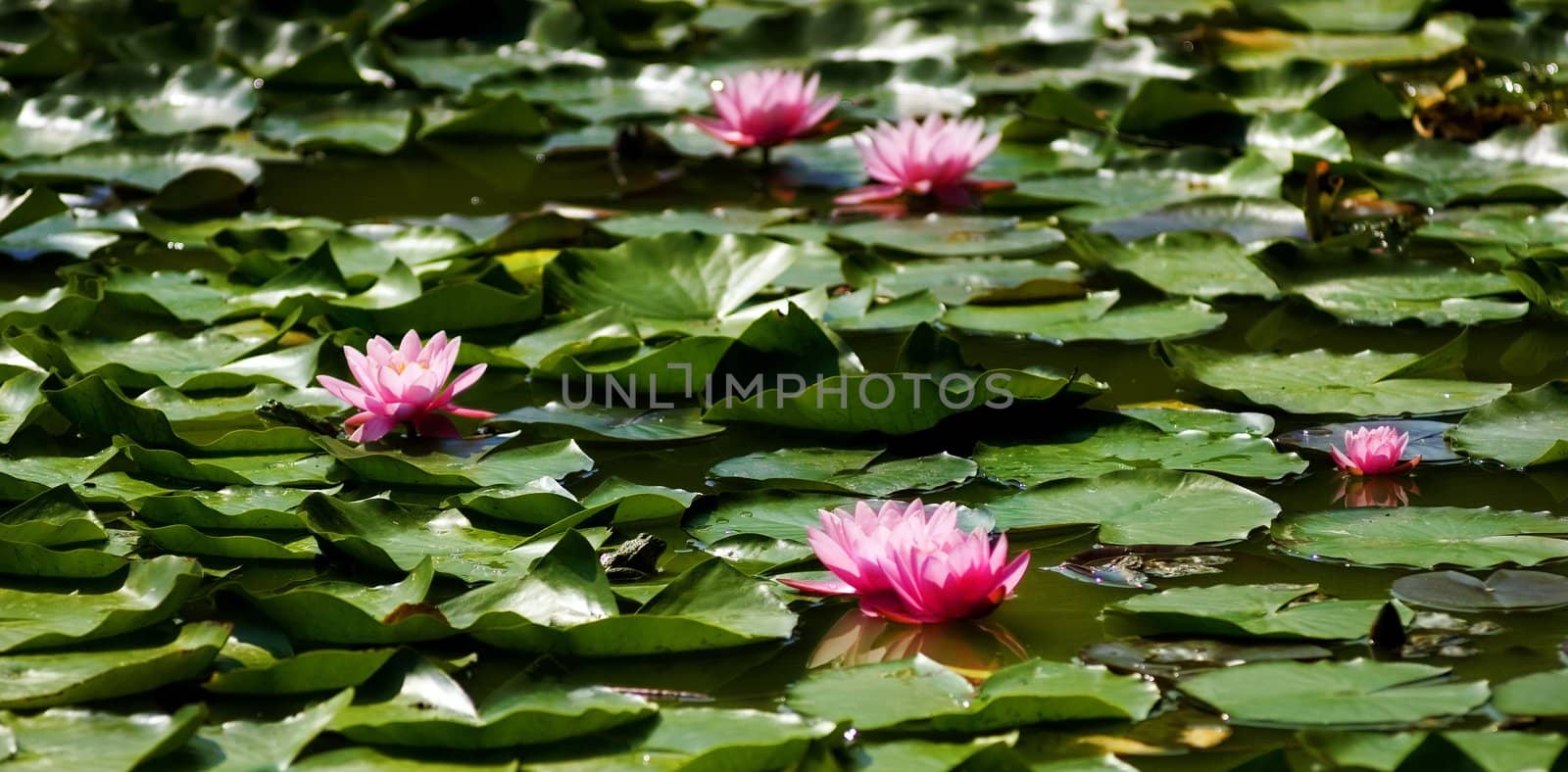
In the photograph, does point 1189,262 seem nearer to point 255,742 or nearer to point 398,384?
point 398,384

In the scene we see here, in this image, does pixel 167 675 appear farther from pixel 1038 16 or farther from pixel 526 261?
pixel 1038 16

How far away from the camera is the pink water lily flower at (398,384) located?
2.54 m

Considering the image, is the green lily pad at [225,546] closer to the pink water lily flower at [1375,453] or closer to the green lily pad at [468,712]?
the green lily pad at [468,712]

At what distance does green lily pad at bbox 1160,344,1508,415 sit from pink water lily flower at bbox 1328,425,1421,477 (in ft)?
0.75

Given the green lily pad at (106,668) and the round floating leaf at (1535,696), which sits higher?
the round floating leaf at (1535,696)

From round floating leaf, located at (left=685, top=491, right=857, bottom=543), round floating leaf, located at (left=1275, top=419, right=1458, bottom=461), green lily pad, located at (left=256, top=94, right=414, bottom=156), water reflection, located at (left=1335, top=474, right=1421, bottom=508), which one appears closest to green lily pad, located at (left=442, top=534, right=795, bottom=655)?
round floating leaf, located at (left=685, top=491, right=857, bottom=543)

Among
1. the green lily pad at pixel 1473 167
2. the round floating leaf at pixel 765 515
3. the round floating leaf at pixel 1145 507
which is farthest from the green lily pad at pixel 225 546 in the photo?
the green lily pad at pixel 1473 167

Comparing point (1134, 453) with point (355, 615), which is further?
point (1134, 453)

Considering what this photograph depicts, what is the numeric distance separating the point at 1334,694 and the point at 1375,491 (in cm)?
67

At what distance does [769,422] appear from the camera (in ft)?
8.64

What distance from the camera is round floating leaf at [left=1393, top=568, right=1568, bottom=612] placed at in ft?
6.40

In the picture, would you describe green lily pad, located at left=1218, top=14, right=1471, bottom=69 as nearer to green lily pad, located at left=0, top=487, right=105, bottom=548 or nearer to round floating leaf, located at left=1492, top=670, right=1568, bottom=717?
round floating leaf, located at left=1492, top=670, right=1568, bottom=717

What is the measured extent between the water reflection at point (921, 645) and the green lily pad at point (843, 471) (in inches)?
14.8

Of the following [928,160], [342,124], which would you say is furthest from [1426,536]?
[342,124]
